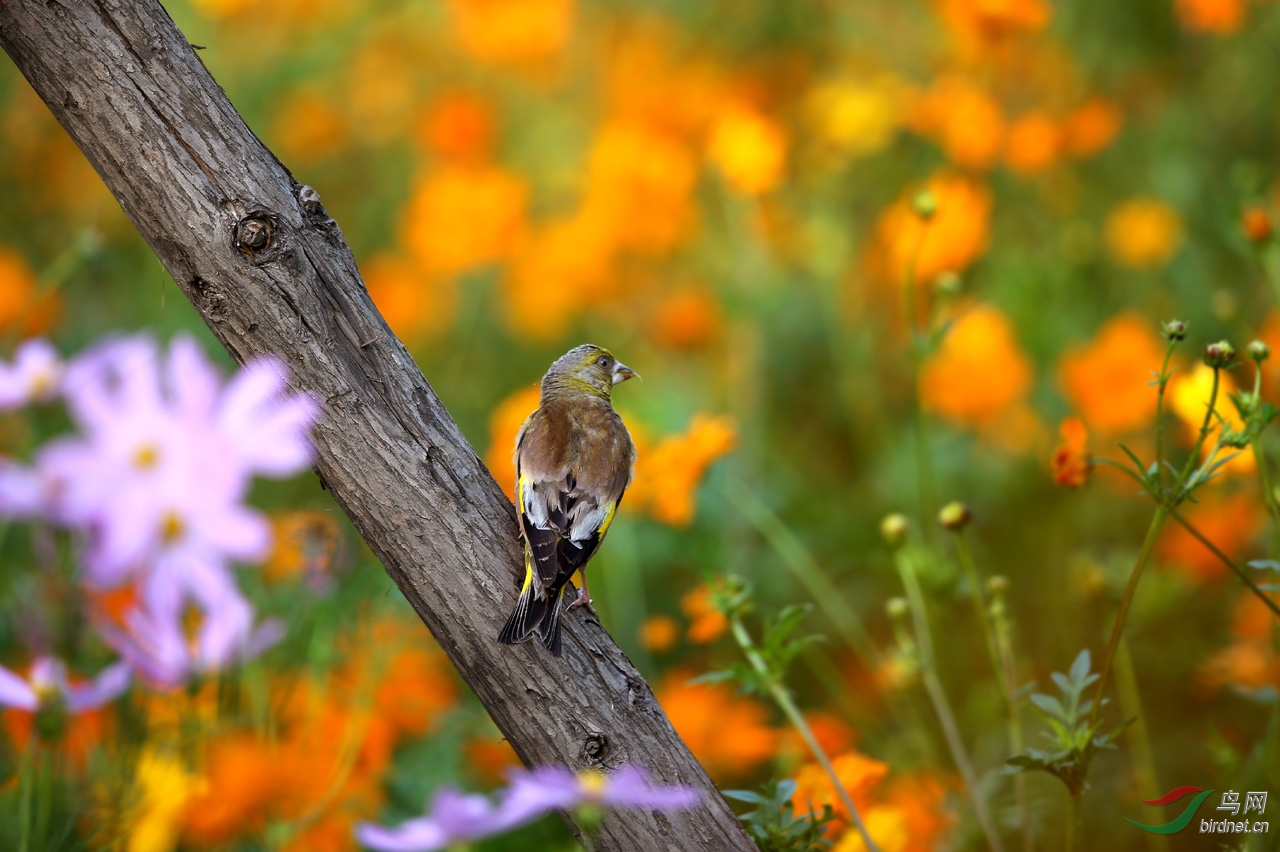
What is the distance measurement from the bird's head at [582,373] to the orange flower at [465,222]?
1.18m

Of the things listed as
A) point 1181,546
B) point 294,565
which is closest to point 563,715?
point 294,565

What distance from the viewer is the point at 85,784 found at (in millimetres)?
914

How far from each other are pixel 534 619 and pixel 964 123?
4.71 ft

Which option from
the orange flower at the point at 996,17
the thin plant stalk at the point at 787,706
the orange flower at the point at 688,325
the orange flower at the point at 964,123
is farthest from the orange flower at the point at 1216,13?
the thin plant stalk at the point at 787,706

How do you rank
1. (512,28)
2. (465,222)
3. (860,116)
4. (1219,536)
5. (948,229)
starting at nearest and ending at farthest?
(1219,536) < (948,229) < (860,116) < (465,222) < (512,28)

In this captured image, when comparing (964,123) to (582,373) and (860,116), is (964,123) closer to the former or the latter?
(860,116)

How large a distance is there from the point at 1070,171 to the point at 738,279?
744mm

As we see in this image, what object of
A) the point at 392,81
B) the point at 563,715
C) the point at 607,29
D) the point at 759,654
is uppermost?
the point at 607,29

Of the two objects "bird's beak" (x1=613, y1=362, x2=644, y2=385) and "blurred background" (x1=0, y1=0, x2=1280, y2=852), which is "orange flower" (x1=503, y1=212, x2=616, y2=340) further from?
"bird's beak" (x1=613, y1=362, x2=644, y2=385)

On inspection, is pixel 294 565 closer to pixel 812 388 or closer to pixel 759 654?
pixel 759 654

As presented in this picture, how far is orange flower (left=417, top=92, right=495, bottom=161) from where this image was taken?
226cm

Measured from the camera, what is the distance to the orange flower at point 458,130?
226cm

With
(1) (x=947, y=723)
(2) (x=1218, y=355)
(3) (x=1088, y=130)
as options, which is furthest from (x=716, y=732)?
(3) (x=1088, y=130)

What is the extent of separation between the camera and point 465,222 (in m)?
2.01
